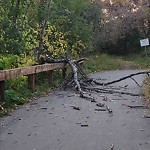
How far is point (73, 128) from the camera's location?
7.08 meters

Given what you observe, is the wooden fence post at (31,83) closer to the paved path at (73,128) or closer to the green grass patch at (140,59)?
the paved path at (73,128)

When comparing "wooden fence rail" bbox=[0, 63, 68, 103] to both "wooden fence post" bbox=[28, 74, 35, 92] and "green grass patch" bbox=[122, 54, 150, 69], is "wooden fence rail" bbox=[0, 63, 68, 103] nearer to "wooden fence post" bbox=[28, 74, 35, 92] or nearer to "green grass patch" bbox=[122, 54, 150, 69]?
"wooden fence post" bbox=[28, 74, 35, 92]

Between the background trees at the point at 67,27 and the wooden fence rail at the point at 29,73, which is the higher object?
the background trees at the point at 67,27

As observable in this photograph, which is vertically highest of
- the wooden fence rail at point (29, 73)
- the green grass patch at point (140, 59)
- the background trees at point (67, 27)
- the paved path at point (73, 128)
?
the background trees at point (67, 27)

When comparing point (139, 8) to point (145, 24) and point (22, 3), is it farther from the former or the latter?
point (22, 3)

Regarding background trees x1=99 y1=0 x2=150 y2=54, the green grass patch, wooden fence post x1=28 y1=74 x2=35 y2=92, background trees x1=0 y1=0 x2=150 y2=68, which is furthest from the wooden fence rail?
background trees x1=99 y1=0 x2=150 y2=54

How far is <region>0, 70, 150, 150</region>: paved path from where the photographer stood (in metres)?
5.92

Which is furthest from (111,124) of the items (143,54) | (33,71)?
(143,54)

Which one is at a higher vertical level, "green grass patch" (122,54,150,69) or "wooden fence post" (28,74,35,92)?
"wooden fence post" (28,74,35,92)

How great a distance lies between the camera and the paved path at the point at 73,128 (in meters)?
5.92

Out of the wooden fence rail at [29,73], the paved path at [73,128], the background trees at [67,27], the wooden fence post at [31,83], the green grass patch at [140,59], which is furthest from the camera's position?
the green grass patch at [140,59]

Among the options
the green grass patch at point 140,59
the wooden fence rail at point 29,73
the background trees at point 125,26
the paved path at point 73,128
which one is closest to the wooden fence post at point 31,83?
the wooden fence rail at point 29,73

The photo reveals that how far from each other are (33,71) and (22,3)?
13.4 ft

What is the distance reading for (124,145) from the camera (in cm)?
584
